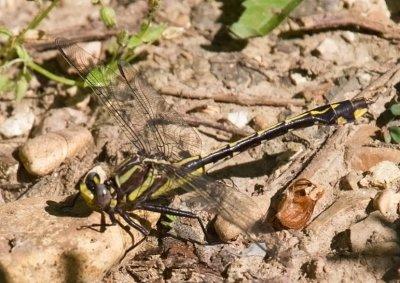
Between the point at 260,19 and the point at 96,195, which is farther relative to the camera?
the point at 260,19

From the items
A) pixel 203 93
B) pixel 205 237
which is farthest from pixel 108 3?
pixel 205 237

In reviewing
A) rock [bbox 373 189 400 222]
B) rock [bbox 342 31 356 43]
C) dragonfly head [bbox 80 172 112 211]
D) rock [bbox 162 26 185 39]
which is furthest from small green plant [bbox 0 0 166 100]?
rock [bbox 373 189 400 222]

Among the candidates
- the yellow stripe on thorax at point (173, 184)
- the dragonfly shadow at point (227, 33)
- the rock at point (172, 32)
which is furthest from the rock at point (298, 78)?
the yellow stripe on thorax at point (173, 184)

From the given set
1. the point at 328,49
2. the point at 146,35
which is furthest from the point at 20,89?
the point at 328,49

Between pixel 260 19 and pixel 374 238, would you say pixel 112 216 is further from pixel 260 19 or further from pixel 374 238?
pixel 260 19

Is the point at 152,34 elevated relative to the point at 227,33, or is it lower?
elevated

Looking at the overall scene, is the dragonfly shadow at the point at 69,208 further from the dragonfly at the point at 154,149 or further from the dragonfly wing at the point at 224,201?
the dragonfly wing at the point at 224,201

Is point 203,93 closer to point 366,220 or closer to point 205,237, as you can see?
point 205,237
